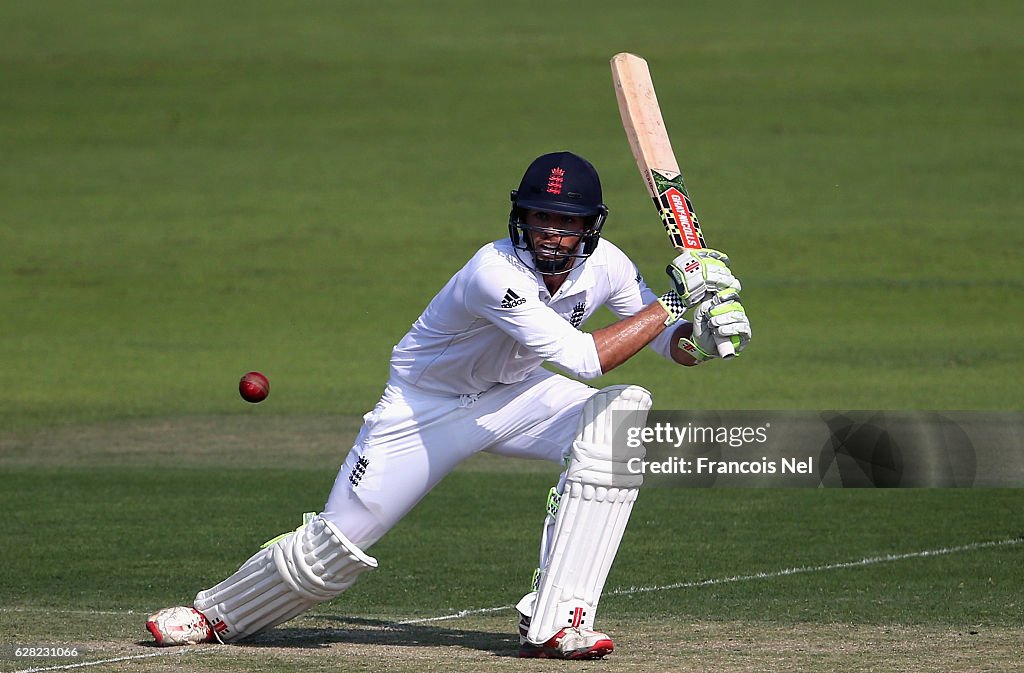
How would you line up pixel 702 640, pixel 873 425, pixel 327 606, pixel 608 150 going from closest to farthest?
1. pixel 702 640
2. pixel 327 606
3. pixel 873 425
4. pixel 608 150

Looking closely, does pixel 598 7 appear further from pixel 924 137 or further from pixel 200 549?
pixel 200 549

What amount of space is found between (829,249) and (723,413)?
8.89 meters

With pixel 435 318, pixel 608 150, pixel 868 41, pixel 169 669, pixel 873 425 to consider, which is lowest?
pixel 169 669

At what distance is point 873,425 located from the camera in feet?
38.7

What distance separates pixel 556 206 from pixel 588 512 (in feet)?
3.12

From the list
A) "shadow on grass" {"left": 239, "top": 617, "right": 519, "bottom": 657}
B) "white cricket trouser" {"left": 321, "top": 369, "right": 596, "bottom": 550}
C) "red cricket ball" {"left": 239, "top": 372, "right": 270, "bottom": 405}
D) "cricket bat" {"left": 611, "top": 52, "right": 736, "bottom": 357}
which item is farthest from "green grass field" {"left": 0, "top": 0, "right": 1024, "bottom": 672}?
"cricket bat" {"left": 611, "top": 52, "right": 736, "bottom": 357}

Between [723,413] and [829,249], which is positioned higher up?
[829,249]

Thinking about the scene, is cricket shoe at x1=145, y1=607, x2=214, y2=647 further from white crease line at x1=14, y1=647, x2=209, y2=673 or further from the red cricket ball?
the red cricket ball

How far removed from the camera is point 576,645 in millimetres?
5258

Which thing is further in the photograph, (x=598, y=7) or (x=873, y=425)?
(x=598, y=7)

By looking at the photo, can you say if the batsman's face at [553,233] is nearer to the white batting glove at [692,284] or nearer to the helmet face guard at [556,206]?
the helmet face guard at [556,206]

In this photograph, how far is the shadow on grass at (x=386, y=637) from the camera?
18.7ft

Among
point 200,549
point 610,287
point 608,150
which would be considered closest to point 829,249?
point 608,150

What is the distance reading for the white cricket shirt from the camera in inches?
213
